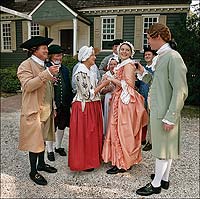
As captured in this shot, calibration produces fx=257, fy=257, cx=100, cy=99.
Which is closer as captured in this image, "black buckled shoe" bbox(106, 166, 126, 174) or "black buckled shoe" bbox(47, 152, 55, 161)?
"black buckled shoe" bbox(106, 166, 126, 174)

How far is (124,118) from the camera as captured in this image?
3.40 metres

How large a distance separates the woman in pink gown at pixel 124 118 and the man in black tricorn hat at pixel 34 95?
86 centimetres

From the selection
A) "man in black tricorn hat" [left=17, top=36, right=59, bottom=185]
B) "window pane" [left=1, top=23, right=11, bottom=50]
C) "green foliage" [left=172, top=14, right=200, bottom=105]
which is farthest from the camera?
"window pane" [left=1, top=23, right=11, bottom=50]

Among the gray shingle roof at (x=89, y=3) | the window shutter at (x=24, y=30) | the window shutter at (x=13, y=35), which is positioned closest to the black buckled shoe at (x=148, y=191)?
the gray shingle roof at (x=89, y=3)

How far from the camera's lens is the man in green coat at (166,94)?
262 cm

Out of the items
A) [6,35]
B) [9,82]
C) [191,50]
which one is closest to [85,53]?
[191,50]

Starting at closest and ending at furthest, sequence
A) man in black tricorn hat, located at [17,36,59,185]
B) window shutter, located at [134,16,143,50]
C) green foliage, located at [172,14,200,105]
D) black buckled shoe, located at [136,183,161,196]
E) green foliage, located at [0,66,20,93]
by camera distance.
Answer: man in black tricorn hat, located at [17,36,59,185], black buckled shoe, located at [136,183,161,196], green foliage, located at [172,14,200,105], green foliage, located at [0,66,20,93], window shutter, located at [134,16,143,50]

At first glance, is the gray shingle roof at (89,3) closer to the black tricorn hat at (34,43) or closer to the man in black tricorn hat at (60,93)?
the man in black tricorn hat at (60,93)

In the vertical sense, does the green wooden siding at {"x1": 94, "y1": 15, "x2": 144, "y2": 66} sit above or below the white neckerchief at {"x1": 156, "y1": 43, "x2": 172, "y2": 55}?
above

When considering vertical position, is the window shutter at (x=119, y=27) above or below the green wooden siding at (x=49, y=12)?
below

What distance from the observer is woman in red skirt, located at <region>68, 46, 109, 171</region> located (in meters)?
3.31

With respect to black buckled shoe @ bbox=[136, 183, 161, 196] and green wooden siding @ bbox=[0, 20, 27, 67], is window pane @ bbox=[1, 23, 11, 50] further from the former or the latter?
black buckled shoe @ bbox=[136, 183, 161, 196]

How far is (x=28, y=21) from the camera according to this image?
1369 cm

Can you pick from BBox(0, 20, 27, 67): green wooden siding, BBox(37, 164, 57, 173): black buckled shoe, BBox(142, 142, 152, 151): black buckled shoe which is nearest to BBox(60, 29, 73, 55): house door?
BBox(0, 20, 27, 67): green wooden siding
